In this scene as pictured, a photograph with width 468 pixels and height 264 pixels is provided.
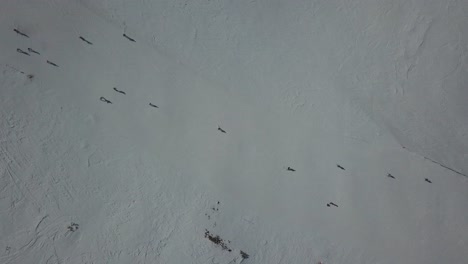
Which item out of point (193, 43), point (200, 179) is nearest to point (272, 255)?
point (200, 179)

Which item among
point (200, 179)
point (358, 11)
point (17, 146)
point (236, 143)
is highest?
point (358, 11)

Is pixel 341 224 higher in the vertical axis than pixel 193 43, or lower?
lower

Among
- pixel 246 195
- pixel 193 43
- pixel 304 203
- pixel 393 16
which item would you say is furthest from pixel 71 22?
pixel 393 16

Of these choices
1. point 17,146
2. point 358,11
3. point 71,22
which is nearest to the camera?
point 17,146

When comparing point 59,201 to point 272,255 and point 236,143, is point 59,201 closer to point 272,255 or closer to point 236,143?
point 236,143

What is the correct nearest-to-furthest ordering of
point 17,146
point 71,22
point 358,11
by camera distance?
point 17,146
point 71,22
point 358,11

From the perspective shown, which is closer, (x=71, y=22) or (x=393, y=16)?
(x=71, y=22)

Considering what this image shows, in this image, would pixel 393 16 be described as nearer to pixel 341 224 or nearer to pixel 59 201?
pixel 341 224
